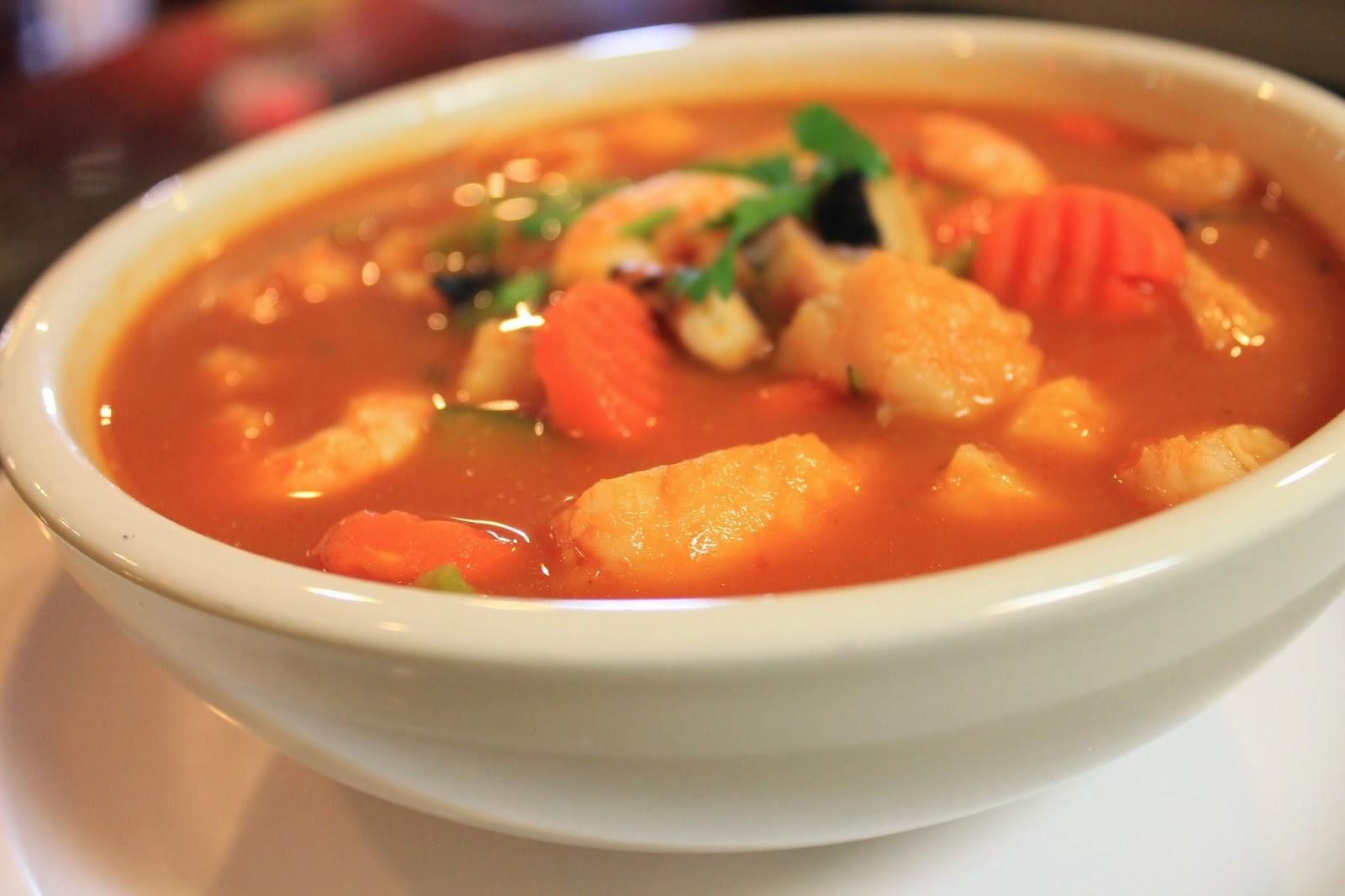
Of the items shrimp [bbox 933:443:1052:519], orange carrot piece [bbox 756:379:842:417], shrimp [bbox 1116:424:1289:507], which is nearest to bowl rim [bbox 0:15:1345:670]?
shrimp [bbox 1116:424:1289:507]

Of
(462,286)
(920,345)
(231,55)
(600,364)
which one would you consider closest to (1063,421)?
(920,345)

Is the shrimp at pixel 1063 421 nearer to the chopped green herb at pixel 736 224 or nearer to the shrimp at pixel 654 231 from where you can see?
the chopped green herb at pixel 736 224

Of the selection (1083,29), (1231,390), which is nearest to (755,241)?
(1231,390)

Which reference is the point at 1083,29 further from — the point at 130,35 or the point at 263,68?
the point at 130,35

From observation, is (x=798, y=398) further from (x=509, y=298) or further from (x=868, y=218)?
(x=509, y=298)

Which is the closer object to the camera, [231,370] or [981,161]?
[231,370]

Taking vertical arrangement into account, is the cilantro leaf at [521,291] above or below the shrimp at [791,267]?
below

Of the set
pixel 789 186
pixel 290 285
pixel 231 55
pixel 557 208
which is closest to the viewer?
pixel 789 186

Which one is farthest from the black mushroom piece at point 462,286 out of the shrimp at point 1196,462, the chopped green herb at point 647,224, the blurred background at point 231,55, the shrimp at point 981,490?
the blurred background at point 231,55
